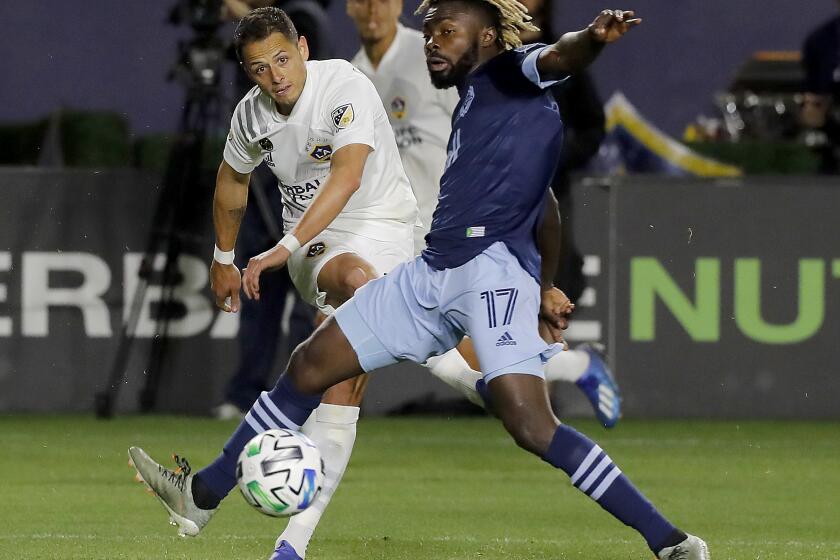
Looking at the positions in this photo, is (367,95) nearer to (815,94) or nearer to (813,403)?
(813,403)

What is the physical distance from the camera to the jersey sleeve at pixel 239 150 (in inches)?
246

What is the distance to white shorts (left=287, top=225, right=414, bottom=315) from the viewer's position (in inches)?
254

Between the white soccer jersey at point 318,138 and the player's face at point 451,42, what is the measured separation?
68 cm

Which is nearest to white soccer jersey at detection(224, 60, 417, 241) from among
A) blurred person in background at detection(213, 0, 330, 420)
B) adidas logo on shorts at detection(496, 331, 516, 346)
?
adidas logo on shorts at detection(496, 331, 516, 346)

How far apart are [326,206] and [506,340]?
90 cm

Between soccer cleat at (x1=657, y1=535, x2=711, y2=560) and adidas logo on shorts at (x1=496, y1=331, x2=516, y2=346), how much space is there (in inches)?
30.8

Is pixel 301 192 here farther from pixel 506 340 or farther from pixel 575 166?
pixel 575 166

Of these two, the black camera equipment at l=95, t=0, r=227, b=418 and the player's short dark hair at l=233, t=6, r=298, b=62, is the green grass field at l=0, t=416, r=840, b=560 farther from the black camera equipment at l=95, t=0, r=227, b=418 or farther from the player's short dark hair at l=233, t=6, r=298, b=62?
the player's short dark hair at l=233, t=6, r=298, b=62

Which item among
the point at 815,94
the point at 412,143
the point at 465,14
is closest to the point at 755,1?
the point at 815,94

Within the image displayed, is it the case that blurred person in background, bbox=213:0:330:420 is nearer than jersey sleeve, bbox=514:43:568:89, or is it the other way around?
jersey sleeve, bbox=514:43:568:89

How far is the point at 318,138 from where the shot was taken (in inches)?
247

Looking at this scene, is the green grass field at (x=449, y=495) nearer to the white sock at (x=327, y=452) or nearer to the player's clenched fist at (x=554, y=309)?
the white sock at (x=327, y=452)

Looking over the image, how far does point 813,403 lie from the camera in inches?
413

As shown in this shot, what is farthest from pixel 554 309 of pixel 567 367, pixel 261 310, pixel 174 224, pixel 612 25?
pixel 174 224
